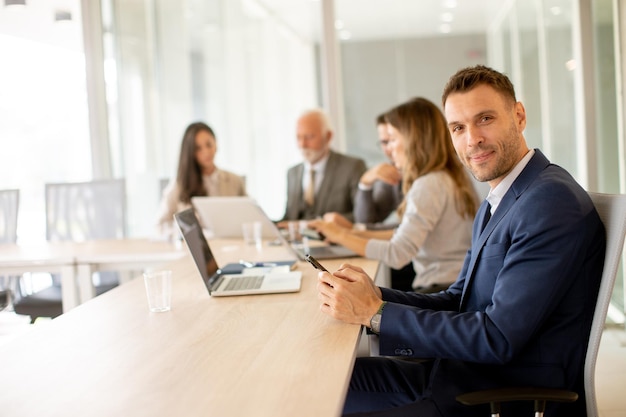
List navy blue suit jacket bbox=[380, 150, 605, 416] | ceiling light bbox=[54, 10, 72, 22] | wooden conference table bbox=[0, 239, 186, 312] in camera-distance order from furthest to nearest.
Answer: ceiling light bbox=[54, 10, 72, 22] < wooden conference table bbox=[0, 239, 186, 312] < navy blue suit jacket bbox=[380, 150, 605, 416]

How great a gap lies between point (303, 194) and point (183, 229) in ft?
7.85

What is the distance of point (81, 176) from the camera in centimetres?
588

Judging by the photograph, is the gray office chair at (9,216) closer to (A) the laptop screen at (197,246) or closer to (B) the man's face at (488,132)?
(A) the laptop screen at (197,246)

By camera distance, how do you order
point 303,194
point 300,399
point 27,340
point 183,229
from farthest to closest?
point 303,194, point 183,229, point 27,340, point 300,399

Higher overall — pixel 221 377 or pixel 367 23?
pixel 367 23

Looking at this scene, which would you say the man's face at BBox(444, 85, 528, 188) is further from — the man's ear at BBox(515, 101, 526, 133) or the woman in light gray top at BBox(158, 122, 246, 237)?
the woman in light gray top at BBox(158, 122, 246, 237)

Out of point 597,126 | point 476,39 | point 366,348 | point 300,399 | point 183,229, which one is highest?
point 476,39

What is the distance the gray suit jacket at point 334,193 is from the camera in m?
4.62

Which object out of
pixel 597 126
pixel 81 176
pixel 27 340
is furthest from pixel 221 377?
pixel 81 176

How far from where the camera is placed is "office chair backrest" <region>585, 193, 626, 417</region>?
1.56 metres

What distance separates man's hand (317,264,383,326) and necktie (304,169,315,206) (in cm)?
276

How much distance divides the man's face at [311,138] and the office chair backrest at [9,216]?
184cm

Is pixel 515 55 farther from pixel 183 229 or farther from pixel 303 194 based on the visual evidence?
pixel 183 229

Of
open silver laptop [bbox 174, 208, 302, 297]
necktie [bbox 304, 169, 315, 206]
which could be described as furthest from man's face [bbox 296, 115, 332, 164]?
open silver laptop [bbox 174, 208, 302, 297]
